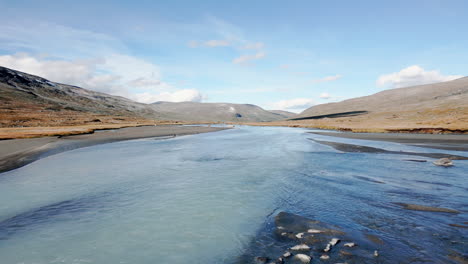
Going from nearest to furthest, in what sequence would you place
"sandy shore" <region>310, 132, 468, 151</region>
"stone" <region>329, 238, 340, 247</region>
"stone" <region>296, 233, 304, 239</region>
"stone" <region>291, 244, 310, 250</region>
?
1. "stone" <region>291, 244, 310, 250</region>
2. "stone" <region>329, 238, 340, 247</region>
3. "stone" <region>296, 233, 304, 239</region>
4. "sandy shore" <region>310, 132, 468, 151</region>

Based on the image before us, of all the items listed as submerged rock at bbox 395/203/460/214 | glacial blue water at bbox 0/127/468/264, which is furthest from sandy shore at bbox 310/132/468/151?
submerged rock at bbox 395/203/460/214

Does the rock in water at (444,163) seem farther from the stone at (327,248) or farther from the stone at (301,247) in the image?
the stone at (301,247)

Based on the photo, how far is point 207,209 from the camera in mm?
12312

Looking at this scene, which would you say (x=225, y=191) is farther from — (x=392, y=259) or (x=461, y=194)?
(x=461, y=194)

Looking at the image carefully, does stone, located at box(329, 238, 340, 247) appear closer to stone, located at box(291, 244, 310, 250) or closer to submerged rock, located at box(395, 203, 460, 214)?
stone, located at box(291, 244, 310, 250)

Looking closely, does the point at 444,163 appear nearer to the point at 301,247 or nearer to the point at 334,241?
the point at 334,241

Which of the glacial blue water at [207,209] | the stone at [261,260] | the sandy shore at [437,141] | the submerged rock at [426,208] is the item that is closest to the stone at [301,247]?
the glacial blue water at [207,209]

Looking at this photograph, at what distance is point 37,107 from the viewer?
13088 centimetres

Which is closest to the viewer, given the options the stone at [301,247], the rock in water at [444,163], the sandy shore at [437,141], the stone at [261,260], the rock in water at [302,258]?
the rock in water at [302,258]

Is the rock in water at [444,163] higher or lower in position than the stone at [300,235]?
higher

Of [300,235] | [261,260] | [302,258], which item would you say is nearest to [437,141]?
[300,235]

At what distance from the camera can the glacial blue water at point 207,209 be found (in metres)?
8.29

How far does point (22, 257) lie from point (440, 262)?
43.3 ft

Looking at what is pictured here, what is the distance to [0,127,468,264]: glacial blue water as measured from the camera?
8289mm
